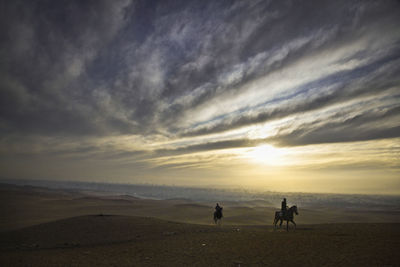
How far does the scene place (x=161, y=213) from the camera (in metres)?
50.0

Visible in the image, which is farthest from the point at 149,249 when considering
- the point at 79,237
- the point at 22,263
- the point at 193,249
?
the point at 79,237

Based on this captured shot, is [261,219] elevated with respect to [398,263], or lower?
lower

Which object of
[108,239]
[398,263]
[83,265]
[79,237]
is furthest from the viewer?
[79,237]

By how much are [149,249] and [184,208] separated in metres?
43.8

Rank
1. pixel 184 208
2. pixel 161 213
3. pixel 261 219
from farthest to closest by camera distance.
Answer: pixel 184 208 → pixel 161 213 → pixel 261 219

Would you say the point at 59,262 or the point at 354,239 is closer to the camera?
the point at 59,262

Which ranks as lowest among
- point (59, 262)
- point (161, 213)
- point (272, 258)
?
point (161, 213)

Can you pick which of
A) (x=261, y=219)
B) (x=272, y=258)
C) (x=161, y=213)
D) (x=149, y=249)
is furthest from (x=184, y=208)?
(x=272, y=258)

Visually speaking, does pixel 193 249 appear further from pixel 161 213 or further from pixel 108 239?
pixel 161 213

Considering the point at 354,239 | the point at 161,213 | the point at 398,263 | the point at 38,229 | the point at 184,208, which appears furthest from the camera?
the point at 184,208

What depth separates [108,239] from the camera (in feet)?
64.3

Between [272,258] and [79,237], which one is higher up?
[272,258]

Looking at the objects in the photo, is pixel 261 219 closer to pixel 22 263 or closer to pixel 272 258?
pixel 272 258

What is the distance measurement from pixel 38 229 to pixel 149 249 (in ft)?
55.7
